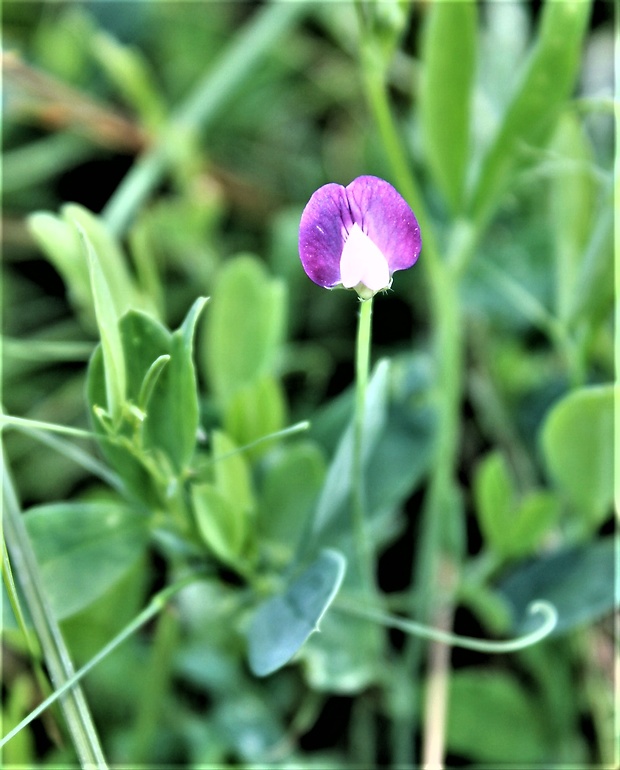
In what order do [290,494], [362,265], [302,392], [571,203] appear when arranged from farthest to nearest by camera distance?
[302,392]
[571,203]
[290,494]
[362,265]

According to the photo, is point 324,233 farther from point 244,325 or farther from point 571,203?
point 571,203

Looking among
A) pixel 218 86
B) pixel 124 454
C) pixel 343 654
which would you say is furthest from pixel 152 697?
pixel 218 86

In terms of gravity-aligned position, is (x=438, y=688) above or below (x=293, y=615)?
below

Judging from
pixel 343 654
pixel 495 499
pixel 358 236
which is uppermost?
pixel 358 236

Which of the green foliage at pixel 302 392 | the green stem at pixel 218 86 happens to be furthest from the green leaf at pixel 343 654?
the green stem at pixel 218 86

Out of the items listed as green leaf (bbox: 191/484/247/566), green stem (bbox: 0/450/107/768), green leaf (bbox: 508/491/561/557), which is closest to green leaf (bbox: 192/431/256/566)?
green leaf (bbox: 191/484/247/566)

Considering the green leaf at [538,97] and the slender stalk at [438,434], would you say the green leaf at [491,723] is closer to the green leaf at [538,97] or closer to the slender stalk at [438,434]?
the slender stalk at [438,434]

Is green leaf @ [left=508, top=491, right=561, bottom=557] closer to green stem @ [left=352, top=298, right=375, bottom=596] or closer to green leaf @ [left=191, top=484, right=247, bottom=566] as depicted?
green stem @ [left=352, top=298, right=375, bottom=596]
